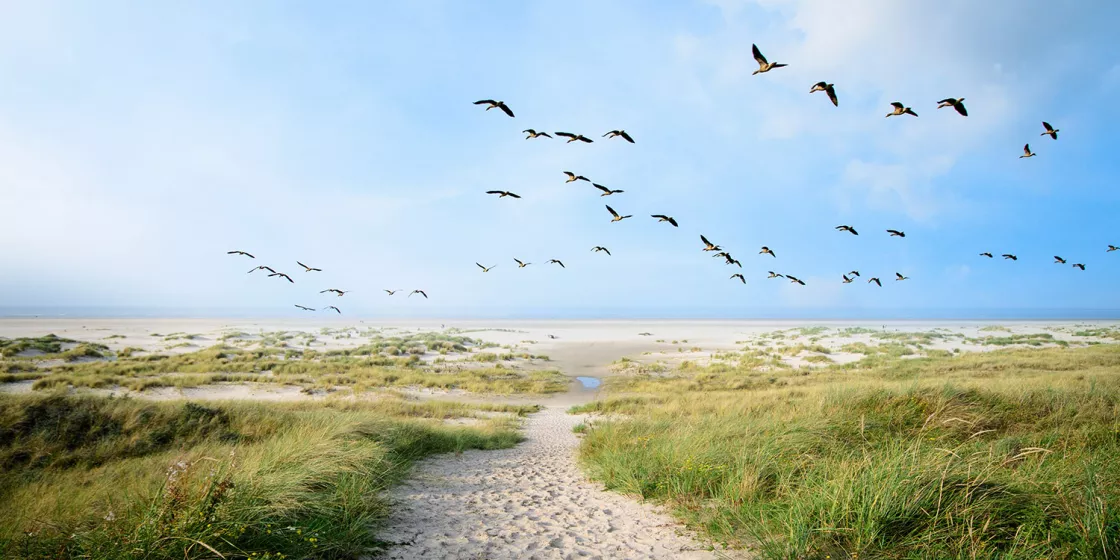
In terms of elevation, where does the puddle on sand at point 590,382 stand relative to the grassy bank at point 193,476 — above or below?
below

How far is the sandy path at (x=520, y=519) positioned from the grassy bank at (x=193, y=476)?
52cm

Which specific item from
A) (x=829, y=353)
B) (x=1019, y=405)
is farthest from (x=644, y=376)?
(x=1019, y=405)

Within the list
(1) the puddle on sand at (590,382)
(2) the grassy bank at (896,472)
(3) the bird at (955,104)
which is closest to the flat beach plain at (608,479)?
(2) the grassy bank at (896,472)

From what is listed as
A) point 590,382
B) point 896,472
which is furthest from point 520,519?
point 590,382

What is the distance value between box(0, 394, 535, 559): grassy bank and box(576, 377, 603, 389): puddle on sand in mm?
15805

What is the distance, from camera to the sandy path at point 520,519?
5531 mm

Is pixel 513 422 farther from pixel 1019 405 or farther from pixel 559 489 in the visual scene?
pixel 1019 405

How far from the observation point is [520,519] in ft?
21.9

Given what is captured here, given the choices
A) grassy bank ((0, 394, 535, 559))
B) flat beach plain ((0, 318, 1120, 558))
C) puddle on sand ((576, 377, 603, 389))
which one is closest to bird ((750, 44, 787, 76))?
flat beach plain ((0, 318, 1120, 558))

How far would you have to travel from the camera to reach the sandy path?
553 cm

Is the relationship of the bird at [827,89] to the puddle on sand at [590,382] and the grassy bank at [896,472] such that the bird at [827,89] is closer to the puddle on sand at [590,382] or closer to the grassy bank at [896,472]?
the grassy bank at [896,472]

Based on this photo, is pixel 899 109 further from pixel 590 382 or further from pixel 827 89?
pixel 590 382

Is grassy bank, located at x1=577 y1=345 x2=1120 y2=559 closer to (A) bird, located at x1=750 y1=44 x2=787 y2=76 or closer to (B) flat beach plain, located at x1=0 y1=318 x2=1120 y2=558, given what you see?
(B) flat beach plain, located at x1=0 y1=318 x2=1120 y2=558

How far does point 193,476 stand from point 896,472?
7545 millimetres
